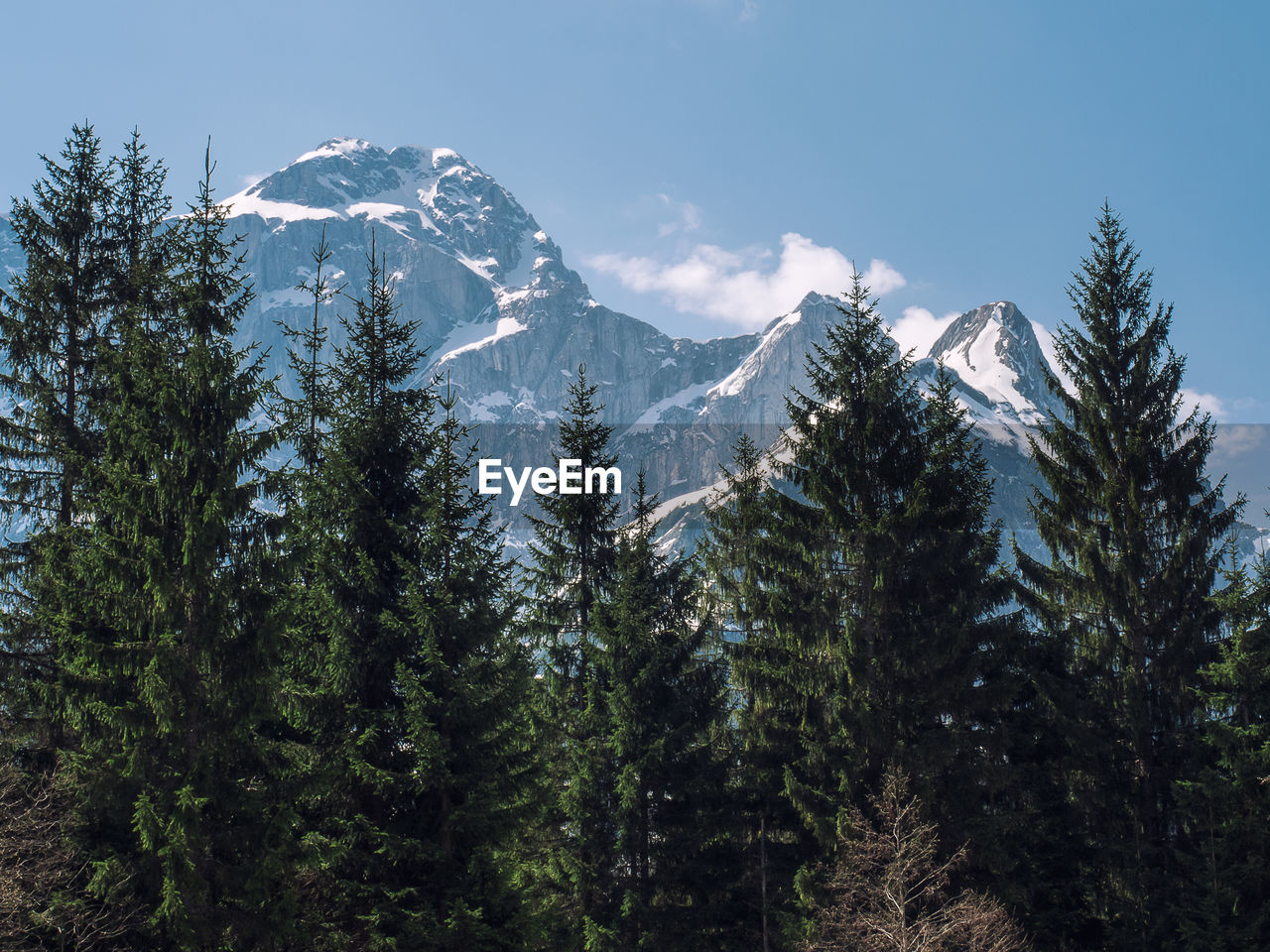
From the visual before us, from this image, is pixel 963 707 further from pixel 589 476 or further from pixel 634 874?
pixel 589 476

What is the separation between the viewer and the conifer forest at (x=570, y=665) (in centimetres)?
1638

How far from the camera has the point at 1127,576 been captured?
80.5 ft

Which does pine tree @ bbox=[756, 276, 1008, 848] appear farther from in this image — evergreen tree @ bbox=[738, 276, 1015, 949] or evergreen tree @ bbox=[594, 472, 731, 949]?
evergreen tree @ bbox=[594, 472, 731, 949]

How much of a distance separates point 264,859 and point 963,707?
14.8m

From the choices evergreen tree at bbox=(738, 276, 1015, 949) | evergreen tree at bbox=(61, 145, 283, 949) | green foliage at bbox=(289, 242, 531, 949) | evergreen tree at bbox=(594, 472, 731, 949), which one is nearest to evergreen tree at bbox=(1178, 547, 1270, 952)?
evergreen tree at bbox=(738, 276, 1015, 949)

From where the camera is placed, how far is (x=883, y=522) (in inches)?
872

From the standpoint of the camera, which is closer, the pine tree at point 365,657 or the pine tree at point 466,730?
the pine tree at point 365,657

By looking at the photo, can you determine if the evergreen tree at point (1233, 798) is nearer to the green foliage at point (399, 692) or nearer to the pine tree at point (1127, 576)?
the pine tree at point (1127, 576)

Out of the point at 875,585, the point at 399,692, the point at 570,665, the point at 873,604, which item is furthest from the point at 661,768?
the point at 399,692

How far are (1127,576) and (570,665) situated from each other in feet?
46.9

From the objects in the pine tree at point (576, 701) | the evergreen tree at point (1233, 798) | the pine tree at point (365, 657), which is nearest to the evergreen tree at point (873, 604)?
the pine tree at point (576, 701)

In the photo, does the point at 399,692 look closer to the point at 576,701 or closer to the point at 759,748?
the point at 576,701

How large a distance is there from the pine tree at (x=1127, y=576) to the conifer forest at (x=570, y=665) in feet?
0.33

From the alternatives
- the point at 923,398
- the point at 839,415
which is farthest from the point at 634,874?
the point at 923,398
